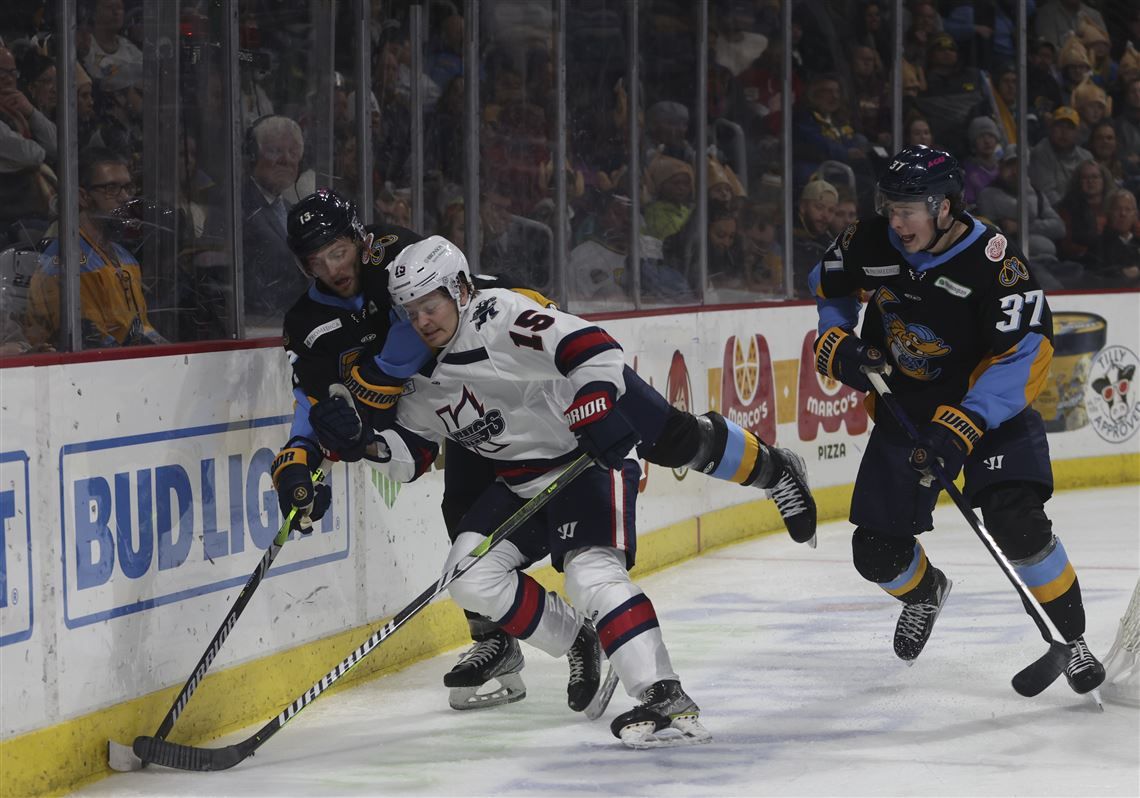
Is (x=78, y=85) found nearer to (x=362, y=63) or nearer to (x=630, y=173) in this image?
(x=362, y=63)

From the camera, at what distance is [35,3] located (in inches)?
133

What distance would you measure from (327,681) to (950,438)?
1449 millimetres

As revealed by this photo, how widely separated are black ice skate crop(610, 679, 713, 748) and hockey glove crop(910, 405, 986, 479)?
768 mm

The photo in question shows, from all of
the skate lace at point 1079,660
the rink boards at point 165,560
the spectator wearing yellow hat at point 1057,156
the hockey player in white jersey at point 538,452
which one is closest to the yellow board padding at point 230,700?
the rink boards at point 165,560

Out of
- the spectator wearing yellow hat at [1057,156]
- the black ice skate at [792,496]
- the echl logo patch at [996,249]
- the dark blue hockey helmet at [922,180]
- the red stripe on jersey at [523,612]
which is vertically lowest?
the red stripe on jersey at [523,612]

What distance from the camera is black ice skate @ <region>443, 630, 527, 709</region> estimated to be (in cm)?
392

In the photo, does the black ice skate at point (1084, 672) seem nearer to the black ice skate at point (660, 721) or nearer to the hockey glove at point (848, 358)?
the hockey glove at point (848, 358)

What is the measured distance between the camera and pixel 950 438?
11.9ft

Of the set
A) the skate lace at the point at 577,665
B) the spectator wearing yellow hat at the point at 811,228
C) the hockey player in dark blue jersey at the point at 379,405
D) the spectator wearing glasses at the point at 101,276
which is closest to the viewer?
the spectator wearing glasses at the point at 101,276

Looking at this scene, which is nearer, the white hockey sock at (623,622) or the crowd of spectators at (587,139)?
the white hockey sock at (623,622)

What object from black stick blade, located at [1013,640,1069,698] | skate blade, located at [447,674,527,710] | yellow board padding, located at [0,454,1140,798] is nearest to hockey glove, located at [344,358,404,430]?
yellow board padding, located at [0,454,1140,798]

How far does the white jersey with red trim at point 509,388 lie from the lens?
11.3 feet

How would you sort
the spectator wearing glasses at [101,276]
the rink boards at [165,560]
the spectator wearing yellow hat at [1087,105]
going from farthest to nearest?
the spectator wearing yellow hat at [1087,105] < the spectator wearing glasses at [101,276] < the rink boards at [165,560]

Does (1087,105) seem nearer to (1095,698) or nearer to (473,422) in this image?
(1095,698)
